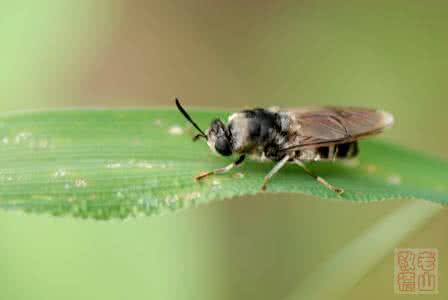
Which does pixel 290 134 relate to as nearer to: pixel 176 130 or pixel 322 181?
pixel 322 181

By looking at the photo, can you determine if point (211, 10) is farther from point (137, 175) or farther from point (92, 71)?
point (137, 175)

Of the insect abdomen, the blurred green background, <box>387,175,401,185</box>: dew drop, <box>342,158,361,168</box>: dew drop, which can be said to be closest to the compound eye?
the insect abdomen

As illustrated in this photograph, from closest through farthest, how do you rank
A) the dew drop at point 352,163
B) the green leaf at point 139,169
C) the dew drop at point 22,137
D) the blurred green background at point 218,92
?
the green leaf at point 139,169
the dew drop at point 22,137
the dew drop at point 352,163
the blurred green background at point 218,92

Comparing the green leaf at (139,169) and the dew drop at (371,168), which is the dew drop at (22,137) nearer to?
the green leaf at (139,169)

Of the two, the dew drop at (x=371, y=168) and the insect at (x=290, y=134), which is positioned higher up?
the insect at (x=290, y=134)

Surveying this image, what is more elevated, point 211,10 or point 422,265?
point 211,10

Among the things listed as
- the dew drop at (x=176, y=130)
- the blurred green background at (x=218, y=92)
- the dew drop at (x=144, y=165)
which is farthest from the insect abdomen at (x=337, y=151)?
the blurred green background at (x=218, y=92)

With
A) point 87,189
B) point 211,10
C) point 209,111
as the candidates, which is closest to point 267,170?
point 209,111
